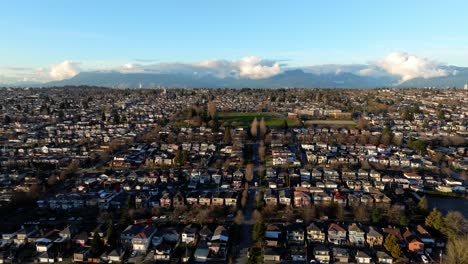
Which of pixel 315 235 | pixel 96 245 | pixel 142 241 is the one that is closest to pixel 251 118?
pixel 315 235

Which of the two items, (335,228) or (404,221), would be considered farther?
(404,221)

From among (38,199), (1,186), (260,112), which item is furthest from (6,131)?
(260,112)

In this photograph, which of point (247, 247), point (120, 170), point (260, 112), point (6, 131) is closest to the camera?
point (247, 247)

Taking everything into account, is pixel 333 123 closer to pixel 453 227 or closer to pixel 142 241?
pixel 453 227

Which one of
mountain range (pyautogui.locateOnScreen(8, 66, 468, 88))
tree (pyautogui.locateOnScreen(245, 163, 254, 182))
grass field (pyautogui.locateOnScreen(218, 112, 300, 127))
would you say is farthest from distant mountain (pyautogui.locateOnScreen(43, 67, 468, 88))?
tree (pyautogui.locateOnScreen(245, 163, 254, 182))

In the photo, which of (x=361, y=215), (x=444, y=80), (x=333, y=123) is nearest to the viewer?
(x=361, y=215)

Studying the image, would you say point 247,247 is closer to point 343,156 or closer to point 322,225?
point 322,225

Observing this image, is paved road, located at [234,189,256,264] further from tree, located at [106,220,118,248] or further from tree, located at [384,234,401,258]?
tree, located at [384,234,401,258]
